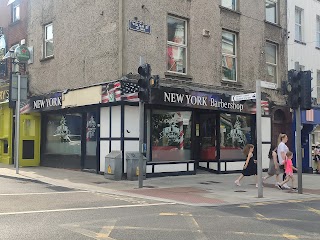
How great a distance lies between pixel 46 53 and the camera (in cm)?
1925

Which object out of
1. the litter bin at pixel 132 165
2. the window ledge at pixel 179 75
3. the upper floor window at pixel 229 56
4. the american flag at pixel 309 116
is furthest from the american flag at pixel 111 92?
the american flag at pixel 309 116

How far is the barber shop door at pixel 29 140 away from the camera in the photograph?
62.8 ft

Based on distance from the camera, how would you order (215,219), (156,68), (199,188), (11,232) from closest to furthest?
(11,232) < (215,219) < (199,188) < (156,68)

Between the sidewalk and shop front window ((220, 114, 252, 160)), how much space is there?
1.57m

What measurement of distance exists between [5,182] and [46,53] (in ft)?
25.2

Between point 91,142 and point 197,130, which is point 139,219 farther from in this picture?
point 197,130

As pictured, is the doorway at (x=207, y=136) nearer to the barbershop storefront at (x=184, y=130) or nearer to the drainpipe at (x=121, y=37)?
the barbershop storefront at (x=184, y=130)

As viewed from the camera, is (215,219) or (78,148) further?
(78,148)

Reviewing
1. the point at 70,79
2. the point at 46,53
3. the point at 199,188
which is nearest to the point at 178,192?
the point at 199,188

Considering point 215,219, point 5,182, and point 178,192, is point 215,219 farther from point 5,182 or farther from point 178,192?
point 5,182

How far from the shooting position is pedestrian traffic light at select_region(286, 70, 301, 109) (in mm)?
12719

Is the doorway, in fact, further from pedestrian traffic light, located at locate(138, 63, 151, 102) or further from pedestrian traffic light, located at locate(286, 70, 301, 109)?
pedestrian traffic light, located at locate(138, 63, 151, 102)

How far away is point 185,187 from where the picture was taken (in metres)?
13.3

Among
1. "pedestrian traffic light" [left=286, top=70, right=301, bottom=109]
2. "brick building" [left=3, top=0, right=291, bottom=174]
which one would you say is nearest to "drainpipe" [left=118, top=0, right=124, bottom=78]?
"brick building" [left=3, top=0, right=291, bottom=174]
